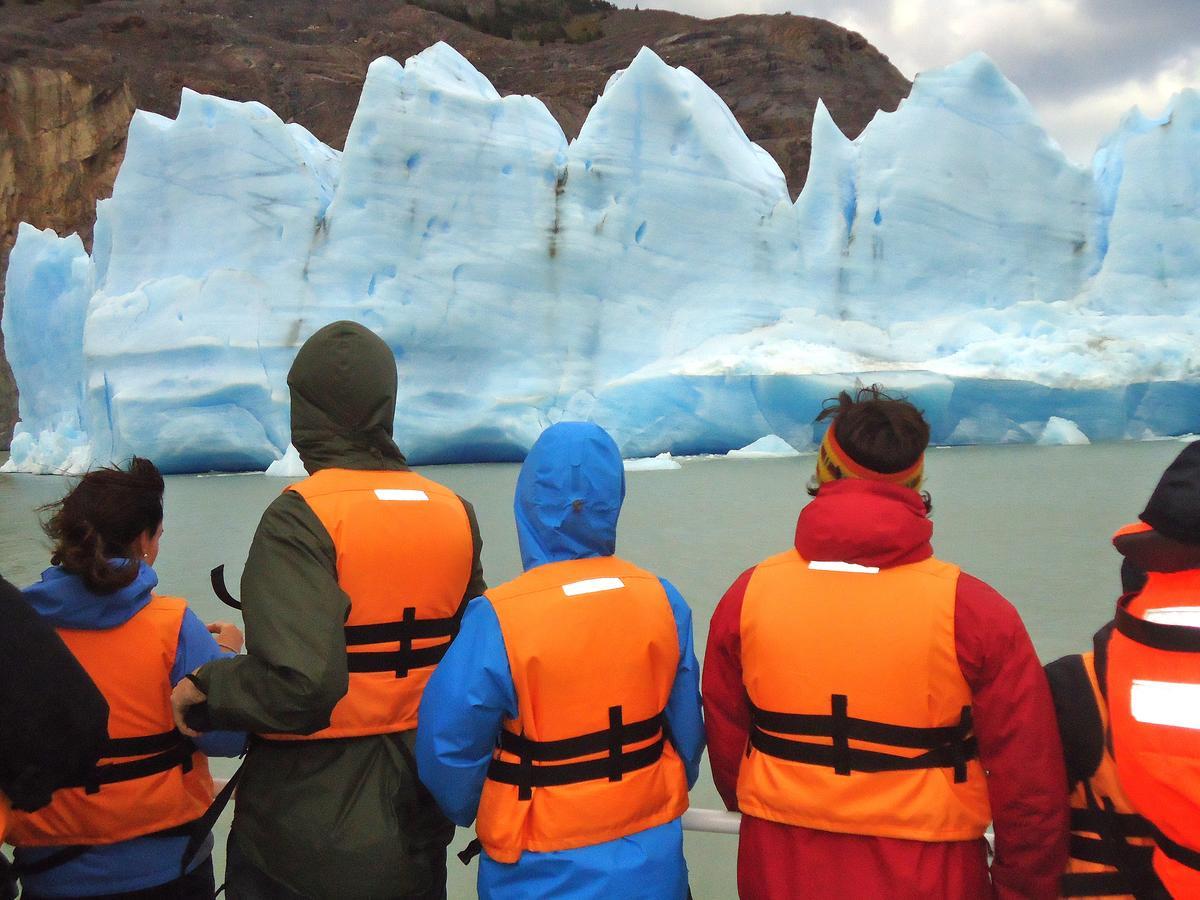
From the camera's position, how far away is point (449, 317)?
36.0ft

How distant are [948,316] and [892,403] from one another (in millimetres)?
11317

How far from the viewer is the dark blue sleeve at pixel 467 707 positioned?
98 centimetres

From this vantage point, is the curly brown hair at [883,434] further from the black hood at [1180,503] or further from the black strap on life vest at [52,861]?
the black strap on life vest at [52,861]

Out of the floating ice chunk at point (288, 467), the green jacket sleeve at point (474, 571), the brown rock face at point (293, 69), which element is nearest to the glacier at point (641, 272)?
the floating ice chunk at point (288, 467)

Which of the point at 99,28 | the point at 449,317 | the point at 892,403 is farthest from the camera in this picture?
the point at 99,28

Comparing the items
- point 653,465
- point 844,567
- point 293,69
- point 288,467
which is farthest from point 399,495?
point 293,69

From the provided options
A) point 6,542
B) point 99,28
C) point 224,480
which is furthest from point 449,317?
point 99,28

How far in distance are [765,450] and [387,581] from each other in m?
10.2

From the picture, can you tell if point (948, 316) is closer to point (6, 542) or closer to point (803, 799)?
point (6, 542)

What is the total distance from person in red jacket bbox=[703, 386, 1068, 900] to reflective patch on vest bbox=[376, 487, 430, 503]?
0.37 meters

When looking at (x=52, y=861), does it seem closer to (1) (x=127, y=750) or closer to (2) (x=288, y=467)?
(1) (x=127, y=750)

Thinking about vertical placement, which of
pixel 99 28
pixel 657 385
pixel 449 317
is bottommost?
pixel 657 385

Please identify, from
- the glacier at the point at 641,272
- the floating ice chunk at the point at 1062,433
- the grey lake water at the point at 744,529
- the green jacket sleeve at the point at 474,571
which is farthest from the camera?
the floating ice chunk at the point at 1062,433

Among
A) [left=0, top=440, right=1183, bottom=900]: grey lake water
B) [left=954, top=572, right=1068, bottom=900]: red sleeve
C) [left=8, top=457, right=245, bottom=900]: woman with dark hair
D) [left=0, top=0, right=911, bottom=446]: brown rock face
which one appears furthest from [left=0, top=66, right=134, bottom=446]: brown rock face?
[left=954, top=572, right=1068, bottom=900]: red sleeve
